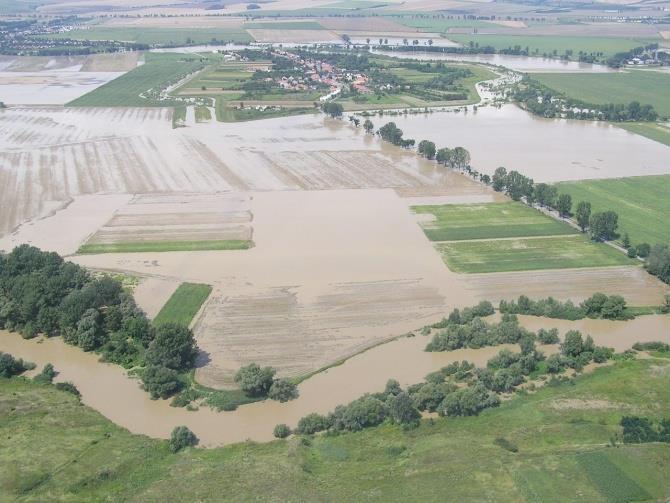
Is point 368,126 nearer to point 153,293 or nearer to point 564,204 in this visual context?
point 564,204

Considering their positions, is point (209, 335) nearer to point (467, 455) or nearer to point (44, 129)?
point (467, 455)

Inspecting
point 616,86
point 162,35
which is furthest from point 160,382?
point 162,35

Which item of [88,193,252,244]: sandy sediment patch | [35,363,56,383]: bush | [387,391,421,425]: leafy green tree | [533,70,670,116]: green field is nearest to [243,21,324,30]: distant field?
[533,70,670,116]: green field

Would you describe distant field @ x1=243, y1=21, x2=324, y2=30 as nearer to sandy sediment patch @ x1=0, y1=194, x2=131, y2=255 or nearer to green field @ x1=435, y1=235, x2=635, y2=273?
sandy sediment patch @ x1=0, y1=194, x2=131, y2=255

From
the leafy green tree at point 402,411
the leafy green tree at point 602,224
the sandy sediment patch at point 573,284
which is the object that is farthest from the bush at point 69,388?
the leafy green tree at point 602,224

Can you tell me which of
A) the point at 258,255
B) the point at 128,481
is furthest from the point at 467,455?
the point at 258,255
